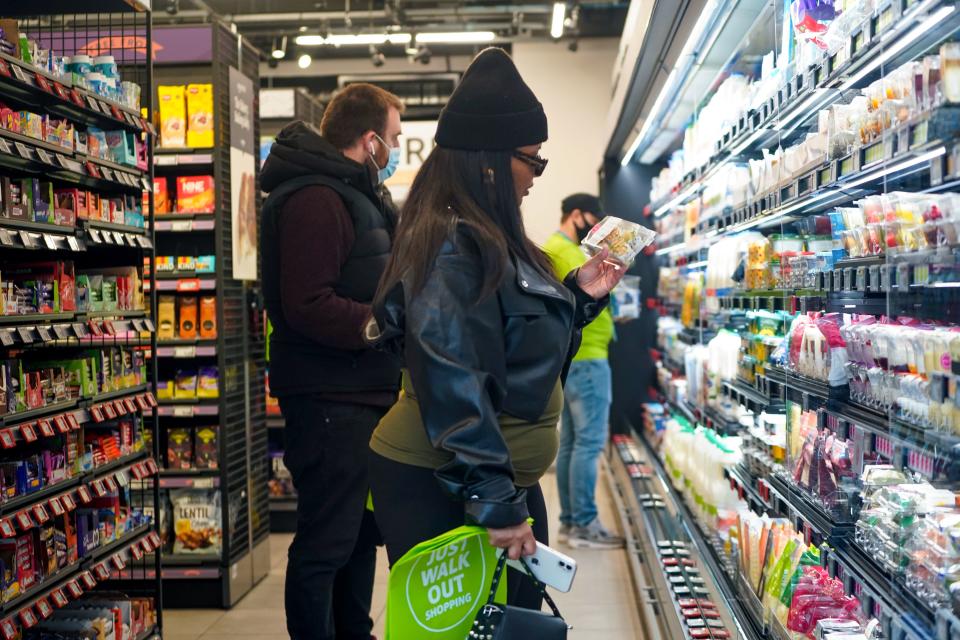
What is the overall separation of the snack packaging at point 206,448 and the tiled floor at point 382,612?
2.09 ft

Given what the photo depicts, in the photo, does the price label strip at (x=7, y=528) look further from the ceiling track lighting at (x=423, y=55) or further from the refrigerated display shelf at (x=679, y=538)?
the ceiling track lighting at (x=423, y=55)

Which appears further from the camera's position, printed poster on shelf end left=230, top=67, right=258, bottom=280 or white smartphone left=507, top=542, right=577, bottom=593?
printed poster on shelf end left=230, top=67, right=258, bottom=280

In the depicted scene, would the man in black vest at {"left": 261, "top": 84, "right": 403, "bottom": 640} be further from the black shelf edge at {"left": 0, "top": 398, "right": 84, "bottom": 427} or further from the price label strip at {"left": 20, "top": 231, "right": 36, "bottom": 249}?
the price label strip at {"left": 20, "top": 231, "right": 36, "bottom": 249}

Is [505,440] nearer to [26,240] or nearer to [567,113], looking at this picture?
[26,240]

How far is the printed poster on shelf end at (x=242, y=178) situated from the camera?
473 cm

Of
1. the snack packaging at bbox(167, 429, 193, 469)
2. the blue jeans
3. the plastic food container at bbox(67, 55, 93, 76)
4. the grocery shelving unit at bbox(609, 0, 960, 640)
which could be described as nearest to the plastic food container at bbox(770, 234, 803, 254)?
the grocery shelving unit at bbox(609, 0, 960, 640)

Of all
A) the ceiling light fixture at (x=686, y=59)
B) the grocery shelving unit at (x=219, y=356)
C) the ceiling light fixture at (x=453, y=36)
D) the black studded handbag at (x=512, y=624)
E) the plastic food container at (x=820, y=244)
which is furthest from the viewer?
the ceiling light fixture at (x=453, y=36)

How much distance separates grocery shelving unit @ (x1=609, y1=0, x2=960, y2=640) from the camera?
5.46 feet

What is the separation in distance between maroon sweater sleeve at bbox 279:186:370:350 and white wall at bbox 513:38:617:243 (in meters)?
7.94

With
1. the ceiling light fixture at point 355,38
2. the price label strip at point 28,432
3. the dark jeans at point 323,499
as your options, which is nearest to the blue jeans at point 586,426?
the dark jeans at point 323,499

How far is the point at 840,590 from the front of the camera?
90.0 inches

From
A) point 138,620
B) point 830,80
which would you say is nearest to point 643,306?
point 138,620

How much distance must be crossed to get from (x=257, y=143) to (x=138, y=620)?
8.48 feet

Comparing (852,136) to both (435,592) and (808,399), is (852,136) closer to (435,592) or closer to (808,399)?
(808,399)
